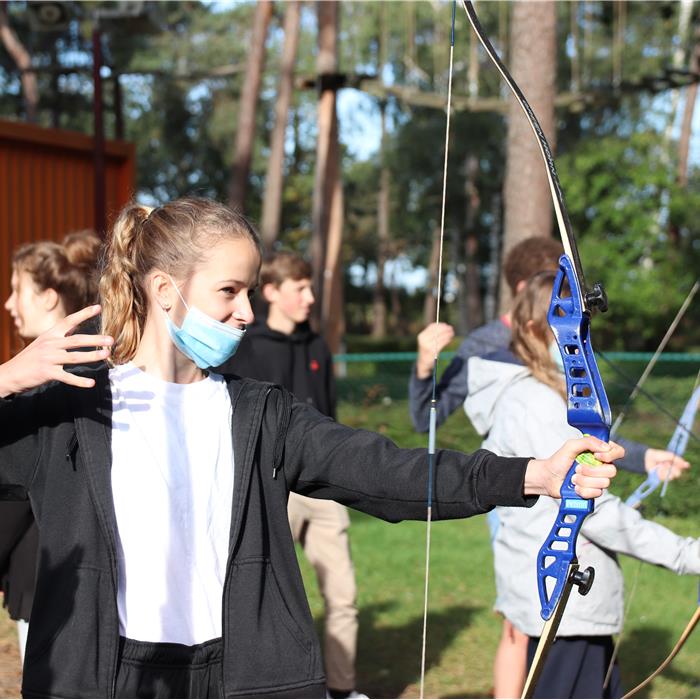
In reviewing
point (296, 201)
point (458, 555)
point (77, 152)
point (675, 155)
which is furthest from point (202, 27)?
point (458, 555)

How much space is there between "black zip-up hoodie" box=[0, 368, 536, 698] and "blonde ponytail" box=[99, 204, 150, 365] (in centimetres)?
10

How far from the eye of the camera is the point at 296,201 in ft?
141

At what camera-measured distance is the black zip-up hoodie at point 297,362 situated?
15.5 feet

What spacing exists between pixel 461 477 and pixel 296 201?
41589 millimetres

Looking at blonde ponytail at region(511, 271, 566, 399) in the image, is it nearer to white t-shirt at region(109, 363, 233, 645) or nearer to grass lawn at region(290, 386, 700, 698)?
grass lawn at region(290, 386, 700, 698)

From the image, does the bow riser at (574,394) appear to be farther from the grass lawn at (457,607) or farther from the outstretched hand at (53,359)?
the grass lawn at (457,607)

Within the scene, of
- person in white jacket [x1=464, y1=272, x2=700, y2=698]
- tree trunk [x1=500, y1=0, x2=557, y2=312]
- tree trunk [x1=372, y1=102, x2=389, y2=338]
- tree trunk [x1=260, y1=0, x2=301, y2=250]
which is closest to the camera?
person in white jacket [x1=464, y1=272, x2=700, y2=698]

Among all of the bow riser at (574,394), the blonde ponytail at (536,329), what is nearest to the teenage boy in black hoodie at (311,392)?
the blonde ponytail at (536,329)

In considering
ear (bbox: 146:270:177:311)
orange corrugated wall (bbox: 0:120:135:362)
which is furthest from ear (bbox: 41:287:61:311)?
orange corrugated wall (bbox: 0:120:135:362)

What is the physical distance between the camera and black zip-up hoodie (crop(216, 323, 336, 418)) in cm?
471

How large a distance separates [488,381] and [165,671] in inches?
72.5

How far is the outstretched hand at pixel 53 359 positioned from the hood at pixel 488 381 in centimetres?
178

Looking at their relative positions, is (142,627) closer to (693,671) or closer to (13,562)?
(13,562)

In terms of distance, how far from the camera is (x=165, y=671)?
198 cm
